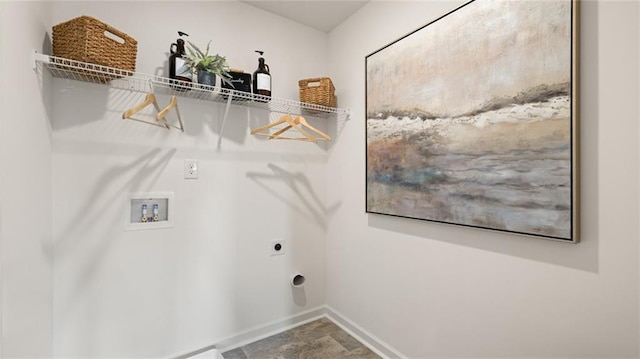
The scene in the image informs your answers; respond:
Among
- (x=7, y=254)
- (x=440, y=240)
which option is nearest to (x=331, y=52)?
(x=440, y=240)

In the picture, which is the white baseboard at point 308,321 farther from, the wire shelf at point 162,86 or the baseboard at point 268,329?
the wire shelf at point 162,86

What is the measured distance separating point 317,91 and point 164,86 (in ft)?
3.19

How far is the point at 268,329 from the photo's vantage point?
2115 mm

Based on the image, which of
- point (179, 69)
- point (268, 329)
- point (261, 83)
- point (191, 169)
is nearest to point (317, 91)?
point (261, 83)

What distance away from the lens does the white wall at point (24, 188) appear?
0.96 meters

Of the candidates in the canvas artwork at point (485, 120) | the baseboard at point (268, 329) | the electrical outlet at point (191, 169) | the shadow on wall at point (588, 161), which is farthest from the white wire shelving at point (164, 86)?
the baseboard at point (268, 329)

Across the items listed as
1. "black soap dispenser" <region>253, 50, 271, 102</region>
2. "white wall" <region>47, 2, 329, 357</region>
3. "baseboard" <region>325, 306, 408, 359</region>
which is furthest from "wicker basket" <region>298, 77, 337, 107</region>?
"baseboard" <region>325, 306, 408, 359</region>

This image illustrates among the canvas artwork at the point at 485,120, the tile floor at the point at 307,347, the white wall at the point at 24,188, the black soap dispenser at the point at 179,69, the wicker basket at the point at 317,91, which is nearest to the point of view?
the white wall at the point at 24,188

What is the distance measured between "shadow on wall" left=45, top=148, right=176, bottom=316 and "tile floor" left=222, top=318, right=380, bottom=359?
1.00 metres

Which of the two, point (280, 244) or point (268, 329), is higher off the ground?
point (280, 244)

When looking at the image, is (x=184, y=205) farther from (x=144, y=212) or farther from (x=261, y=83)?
(x=261, y=83)

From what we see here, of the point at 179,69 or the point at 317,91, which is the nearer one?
the point at 179,69

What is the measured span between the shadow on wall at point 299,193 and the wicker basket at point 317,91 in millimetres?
560

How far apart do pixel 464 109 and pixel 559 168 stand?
1.58 ft
